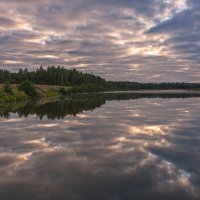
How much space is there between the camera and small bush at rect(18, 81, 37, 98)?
309 feet

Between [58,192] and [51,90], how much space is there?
11380cm

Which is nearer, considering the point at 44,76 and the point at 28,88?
the point at 28,88

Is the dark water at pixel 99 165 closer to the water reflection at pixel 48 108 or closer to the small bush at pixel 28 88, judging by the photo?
the water reflection at pixel 48 108

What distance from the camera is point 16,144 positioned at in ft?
71.5

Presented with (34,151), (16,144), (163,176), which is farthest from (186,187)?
(16,144)

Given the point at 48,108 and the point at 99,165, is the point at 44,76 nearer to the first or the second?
the point at 48,108

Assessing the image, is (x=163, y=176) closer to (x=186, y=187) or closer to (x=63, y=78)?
(x=186, y=187)

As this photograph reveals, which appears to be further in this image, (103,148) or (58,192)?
(103,148)

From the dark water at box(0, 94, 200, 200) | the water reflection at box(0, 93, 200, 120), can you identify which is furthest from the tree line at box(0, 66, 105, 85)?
the dark water at box(0, 94, 200, 200)

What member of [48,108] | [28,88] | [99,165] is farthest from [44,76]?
[99,165]

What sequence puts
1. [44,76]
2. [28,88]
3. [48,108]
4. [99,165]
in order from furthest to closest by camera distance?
1. [44,76]
2. [28,88]
3. [48,108]
4. [99,165]

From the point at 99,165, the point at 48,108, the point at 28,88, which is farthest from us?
the point at 28,88

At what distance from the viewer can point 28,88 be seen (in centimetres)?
9525

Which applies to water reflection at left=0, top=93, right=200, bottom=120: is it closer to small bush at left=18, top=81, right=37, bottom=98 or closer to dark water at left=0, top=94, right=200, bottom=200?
dark water at left=0, top=94, right=200, bottom=200
